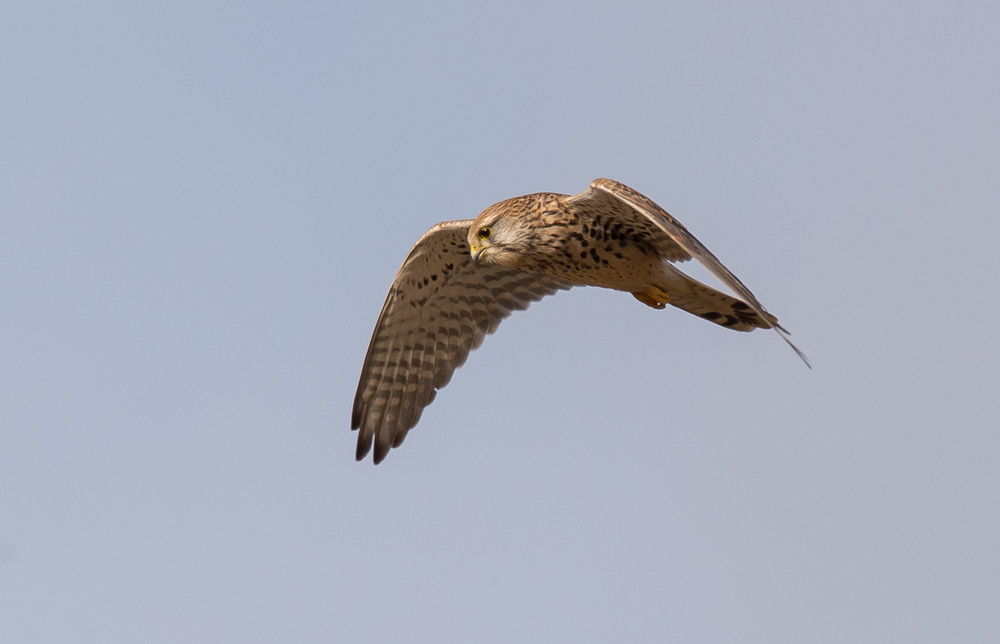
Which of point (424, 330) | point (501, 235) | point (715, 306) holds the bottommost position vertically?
point (715, 306)

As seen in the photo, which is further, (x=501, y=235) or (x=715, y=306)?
(x=715, y=306)

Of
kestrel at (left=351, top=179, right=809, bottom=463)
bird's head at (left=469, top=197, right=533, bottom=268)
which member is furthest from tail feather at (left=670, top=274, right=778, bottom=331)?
bird's head at (left=469, top=197, right=533, bottom=268)

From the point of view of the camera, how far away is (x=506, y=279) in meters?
11.2

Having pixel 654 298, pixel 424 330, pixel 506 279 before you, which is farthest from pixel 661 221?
pixel 424 330

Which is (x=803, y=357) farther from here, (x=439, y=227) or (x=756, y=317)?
(x=439, y=227)

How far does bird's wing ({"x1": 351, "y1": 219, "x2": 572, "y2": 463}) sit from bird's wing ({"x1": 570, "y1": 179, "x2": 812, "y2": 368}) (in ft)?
6.46

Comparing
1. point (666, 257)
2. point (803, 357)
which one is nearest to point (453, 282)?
point (666, 257)

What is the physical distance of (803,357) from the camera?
6.80 meters

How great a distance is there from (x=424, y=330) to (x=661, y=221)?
363cm

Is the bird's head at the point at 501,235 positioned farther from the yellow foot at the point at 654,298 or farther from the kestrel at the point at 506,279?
the yellow foot at the point at 654,298

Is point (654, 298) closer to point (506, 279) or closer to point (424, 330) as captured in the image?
point (506, 279)

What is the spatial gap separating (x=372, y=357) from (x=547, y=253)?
2.66 meters

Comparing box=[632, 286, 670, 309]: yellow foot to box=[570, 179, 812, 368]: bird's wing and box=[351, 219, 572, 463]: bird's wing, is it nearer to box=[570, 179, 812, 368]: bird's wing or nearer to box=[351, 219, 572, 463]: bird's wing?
box=[570, 179, 812, 368]: bird's wing

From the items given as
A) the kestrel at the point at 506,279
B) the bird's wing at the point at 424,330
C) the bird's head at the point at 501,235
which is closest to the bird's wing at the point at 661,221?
the kestrel at the point at 506,279
